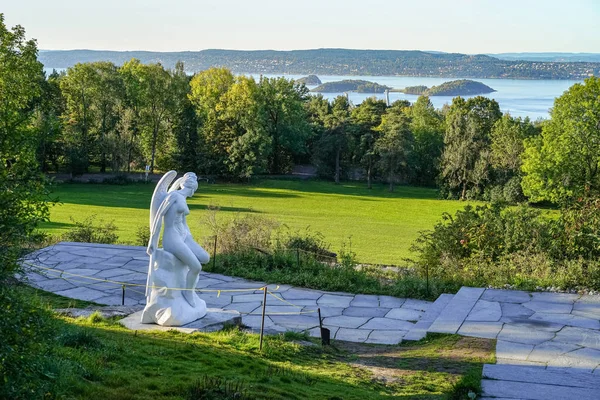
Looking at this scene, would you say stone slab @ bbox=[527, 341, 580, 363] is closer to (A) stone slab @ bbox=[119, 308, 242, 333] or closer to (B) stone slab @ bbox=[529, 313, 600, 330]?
(B) stone slab @ bbox=[529, 313, 600, 330]

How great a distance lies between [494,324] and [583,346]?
4.45ft

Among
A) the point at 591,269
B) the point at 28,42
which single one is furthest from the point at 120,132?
the point at 591,269

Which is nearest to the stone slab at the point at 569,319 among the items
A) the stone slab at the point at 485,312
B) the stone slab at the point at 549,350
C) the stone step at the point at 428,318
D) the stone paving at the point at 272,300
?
the stone slab at the point at 485,312

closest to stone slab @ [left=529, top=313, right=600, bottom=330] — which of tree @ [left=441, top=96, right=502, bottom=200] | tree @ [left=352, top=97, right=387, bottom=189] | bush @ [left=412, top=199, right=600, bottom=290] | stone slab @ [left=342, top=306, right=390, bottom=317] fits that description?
bush @ [left=412, top=199, right=600, bottom=290]

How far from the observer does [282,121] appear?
191ft

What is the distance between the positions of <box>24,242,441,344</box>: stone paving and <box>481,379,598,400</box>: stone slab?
264cm

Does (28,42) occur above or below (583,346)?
above

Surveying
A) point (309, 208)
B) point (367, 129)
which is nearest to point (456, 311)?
point (309, 208)

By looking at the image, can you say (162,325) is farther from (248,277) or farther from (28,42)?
(28,42)

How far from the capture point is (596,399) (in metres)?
6.92

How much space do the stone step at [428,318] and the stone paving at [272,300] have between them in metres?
0.02

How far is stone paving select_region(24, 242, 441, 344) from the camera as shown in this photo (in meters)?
10.4

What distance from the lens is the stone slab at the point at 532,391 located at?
6.93 metres

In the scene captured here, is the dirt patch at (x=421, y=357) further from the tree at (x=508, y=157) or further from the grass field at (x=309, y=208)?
the tree at (x=508, y=157)
